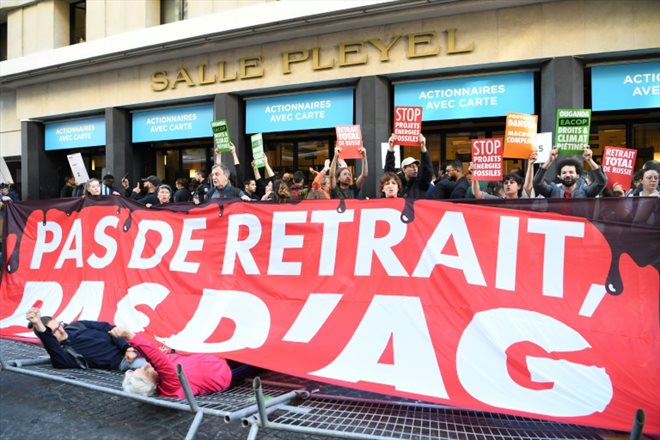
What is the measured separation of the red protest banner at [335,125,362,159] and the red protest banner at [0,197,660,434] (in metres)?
3.41

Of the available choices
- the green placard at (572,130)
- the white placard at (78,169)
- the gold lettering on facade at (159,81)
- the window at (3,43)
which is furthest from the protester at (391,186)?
the window at (3,43)

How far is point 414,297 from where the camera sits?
11.5 ft

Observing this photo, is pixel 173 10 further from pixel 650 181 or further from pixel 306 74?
pixel 650 181

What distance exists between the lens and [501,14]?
9.68m

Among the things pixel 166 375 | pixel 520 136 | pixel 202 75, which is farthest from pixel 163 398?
pixel 202 75

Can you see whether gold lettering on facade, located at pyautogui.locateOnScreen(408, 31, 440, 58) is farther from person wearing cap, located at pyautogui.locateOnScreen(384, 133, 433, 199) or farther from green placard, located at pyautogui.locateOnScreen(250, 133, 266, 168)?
person wearing cap, located at pyautogui.locateOnScreen(384, 133, 433, 199)

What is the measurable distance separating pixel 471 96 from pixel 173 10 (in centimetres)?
833

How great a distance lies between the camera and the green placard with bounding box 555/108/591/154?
5.86 m

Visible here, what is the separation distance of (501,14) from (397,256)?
778cm

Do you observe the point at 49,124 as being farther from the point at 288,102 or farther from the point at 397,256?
the point at 397,256

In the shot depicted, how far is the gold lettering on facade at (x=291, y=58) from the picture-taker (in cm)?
1129

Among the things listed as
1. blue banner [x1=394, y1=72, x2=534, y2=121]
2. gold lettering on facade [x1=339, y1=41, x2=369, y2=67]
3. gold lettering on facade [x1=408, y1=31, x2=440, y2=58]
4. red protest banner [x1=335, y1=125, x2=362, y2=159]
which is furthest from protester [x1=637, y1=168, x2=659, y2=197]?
gold lettering on facade [x1=339, y1=41, x2=369, y2=67]

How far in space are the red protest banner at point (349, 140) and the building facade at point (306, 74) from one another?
122 inches

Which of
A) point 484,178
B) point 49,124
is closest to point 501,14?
point 484,178
